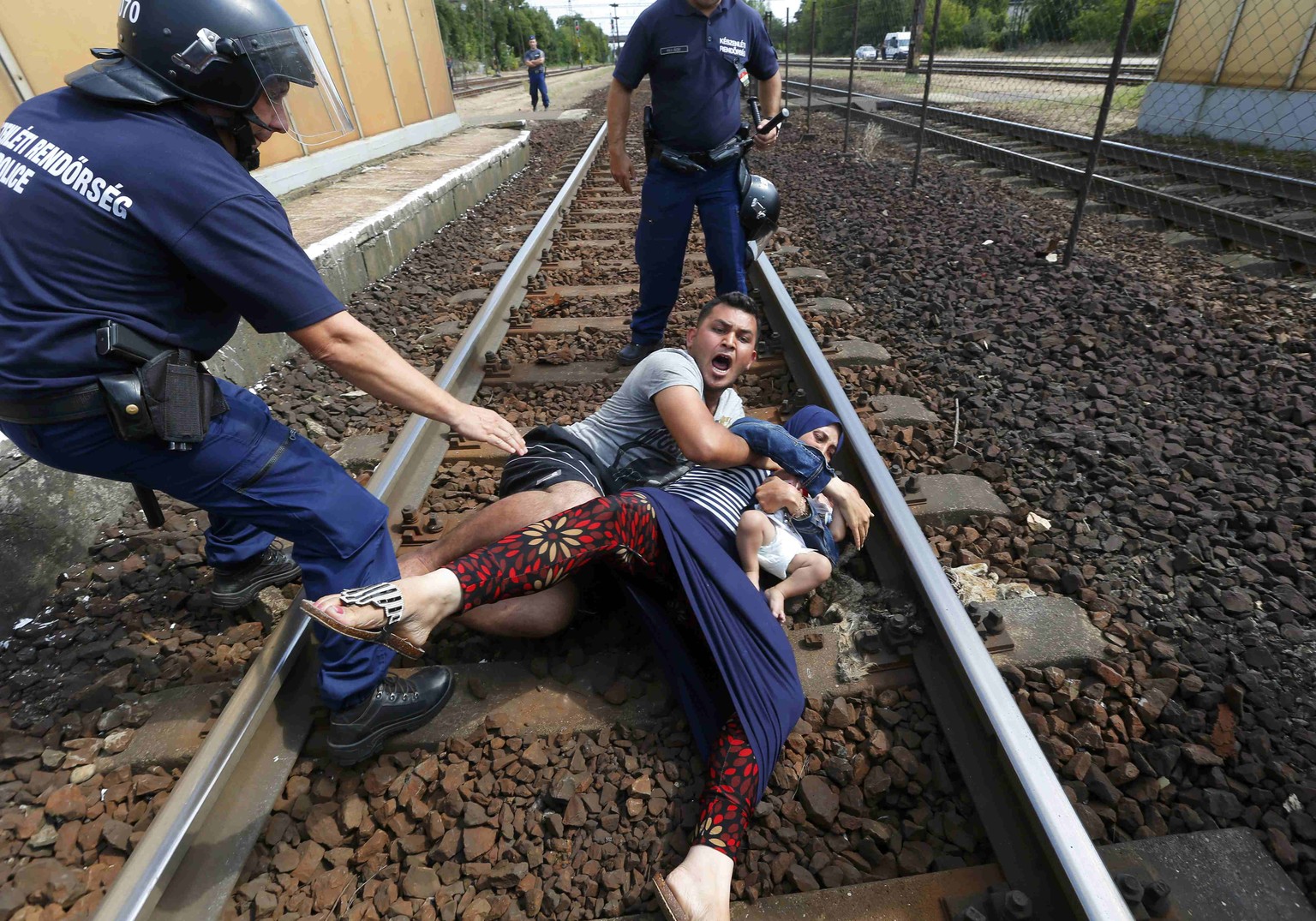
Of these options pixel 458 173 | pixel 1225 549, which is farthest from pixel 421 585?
pixel 458 173

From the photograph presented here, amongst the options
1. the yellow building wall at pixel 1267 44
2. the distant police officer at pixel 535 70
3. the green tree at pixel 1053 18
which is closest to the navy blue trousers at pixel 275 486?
the yellow building wall at pixel 1267 44

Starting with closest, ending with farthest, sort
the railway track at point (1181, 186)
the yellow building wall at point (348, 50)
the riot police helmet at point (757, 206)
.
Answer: the riot police helmet at point (757, 206) < the yellow building wall at point (348, 50) < the railway track at point (1181, 186)

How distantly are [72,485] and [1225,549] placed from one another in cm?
439

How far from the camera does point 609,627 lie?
2.48 meters

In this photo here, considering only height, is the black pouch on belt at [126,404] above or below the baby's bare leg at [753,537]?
above

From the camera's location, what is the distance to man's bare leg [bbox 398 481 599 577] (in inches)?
96.0

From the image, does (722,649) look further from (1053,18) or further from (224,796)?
(1053,18)

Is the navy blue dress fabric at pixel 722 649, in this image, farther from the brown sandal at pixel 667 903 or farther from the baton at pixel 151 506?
the baton at pixel 151 506

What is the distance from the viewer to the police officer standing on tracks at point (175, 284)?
1649 millimetres

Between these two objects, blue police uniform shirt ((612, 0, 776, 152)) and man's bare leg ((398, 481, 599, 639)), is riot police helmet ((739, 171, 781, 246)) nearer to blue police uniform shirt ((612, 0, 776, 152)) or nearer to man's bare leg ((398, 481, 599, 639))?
blue police uniform shirt ((612, 0, 776, 152))

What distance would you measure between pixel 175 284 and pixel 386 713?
1.24 meters

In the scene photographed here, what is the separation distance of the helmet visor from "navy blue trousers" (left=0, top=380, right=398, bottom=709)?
793mm

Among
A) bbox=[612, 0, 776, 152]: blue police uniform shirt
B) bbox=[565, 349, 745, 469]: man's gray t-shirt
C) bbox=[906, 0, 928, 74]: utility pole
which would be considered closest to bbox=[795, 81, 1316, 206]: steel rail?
bbox=[612, 0, 776, 152]: blue police uniform shirt

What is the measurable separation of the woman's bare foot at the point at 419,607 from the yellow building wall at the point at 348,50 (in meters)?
3.23
